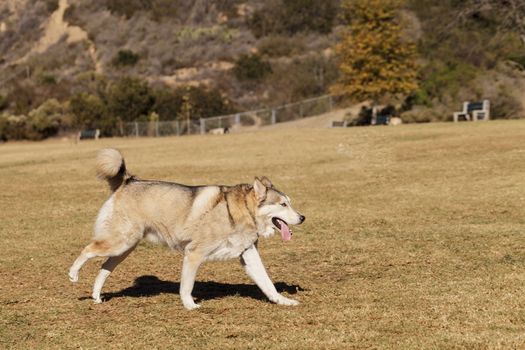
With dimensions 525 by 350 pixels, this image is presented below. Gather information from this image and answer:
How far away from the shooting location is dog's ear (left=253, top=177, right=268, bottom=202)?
887 centimetres

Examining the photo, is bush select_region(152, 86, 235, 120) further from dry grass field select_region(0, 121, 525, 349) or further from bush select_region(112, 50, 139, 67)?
dry grass field select_region(0, 121, 525, 349)

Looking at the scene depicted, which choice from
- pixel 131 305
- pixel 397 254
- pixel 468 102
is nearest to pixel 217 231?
pixel 131 305

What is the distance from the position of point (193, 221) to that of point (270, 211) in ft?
3.20

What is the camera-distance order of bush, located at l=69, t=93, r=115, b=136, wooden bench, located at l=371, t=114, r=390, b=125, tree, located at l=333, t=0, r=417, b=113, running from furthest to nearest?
bush, located at l=69, t=93, r=115, b=136
tree, located at l=333, t=0, r=417, b=113
wooden bench, located at l=371, t=114, r=390, b=125

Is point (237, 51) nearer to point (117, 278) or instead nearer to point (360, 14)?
point (360, 14)

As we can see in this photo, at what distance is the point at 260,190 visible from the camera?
8891 millimetres

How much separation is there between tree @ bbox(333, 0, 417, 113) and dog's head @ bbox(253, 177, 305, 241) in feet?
145

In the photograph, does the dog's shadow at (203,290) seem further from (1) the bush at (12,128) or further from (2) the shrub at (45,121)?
(1) the bush at (12,128)

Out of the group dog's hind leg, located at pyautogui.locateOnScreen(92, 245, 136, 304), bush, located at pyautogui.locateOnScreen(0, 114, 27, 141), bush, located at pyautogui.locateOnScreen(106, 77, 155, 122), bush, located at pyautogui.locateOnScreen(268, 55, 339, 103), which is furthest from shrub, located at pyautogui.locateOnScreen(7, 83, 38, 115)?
dog's hind leg, located at pyautogui.locateOnScreen(92, 245, 136, 304)

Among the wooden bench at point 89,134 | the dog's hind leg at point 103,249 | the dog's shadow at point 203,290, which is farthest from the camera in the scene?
the wooden bench at point 89,134

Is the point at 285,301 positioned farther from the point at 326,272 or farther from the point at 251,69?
the point at 251,69

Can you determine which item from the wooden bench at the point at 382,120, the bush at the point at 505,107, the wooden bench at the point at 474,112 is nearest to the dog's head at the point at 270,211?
the wooden bench at the point at 474,112

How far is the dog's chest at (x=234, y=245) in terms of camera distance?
349 inches

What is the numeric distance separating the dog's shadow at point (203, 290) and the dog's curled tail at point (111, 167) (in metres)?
1.67
